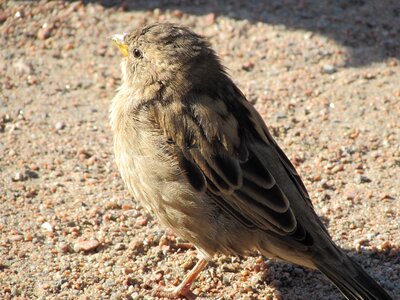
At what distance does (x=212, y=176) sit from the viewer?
5.79 m

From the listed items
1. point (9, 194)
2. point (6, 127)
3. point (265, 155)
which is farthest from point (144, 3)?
point (265, 155)

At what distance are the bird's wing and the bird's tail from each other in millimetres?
267

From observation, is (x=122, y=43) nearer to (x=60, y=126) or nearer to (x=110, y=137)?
(x=110, y=137)

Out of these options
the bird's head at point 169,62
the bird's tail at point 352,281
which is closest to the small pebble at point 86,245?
the bird's head at point 169,62

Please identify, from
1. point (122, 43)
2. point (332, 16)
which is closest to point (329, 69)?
point (332, 16)

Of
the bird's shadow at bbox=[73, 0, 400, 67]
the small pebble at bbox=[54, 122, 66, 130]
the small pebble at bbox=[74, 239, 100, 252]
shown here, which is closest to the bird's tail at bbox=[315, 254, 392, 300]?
the small pebble at bbox=[74, 239, 100, 252]

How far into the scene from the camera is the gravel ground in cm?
624

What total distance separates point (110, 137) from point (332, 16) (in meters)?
3.40

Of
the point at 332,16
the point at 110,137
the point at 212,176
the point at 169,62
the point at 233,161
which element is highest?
the point at 332,16

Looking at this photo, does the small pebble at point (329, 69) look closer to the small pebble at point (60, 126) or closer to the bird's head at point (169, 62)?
the bird's head at point (169, 62)

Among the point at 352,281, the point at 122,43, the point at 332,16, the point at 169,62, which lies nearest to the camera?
the point at 352,281

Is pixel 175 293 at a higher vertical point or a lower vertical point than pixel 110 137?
lower

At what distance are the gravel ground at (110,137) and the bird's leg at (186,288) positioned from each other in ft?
0.35

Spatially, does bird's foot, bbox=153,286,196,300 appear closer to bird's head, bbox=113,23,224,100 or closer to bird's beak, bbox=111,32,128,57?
bird's head, bbox=113,23,224,100
